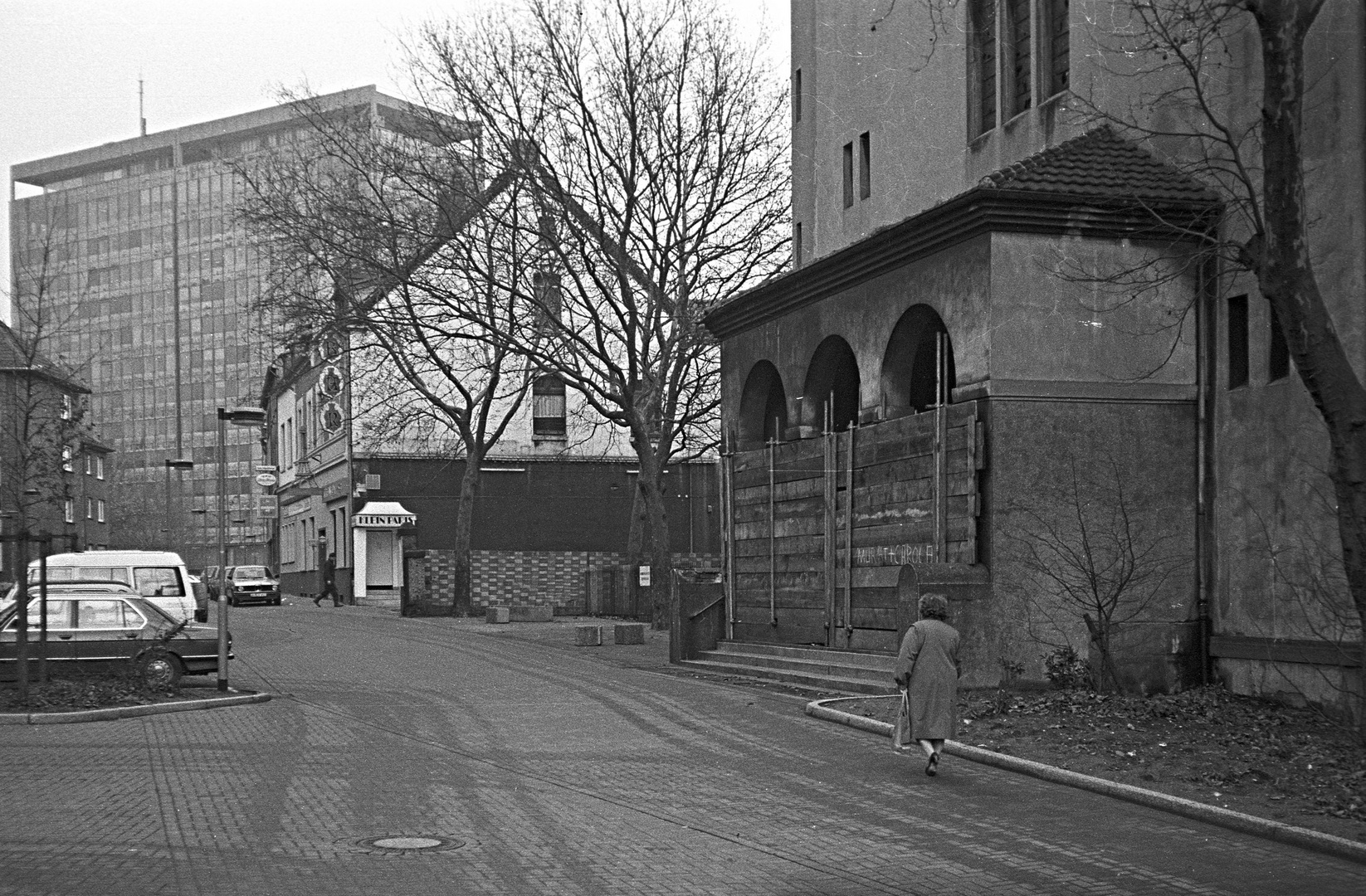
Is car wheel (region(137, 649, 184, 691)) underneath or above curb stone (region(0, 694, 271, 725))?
above

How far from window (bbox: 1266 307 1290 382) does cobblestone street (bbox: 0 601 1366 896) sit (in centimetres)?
655

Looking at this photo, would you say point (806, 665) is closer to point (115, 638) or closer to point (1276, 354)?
point (1276, 354)

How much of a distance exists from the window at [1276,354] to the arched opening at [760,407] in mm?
10288

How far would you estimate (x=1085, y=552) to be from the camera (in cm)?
1906

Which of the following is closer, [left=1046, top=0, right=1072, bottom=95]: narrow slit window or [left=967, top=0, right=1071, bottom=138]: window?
[left=1046, top=0, right=1072, bottom=95]: narrow slit window

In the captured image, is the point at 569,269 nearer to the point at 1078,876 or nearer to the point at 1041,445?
the point at 1041,445

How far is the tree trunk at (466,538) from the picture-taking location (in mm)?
45041

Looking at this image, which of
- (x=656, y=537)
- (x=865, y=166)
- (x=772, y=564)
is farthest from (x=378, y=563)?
(x=772, y=564)

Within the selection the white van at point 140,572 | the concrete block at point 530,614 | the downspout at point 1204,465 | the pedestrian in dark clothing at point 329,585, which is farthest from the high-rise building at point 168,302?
the downspout at point 1204,465

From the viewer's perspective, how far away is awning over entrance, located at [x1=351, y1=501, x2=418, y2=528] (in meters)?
52.8

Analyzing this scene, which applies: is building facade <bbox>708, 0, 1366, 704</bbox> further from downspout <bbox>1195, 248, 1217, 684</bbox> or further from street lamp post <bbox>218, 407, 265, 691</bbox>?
street lamp post <bbox>218, 407, 265, 691</bbox>

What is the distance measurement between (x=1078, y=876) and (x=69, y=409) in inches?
1075

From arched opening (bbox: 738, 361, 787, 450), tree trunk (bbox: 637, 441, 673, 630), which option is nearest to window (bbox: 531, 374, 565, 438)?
tree trunk (bbox: 637, 441, 673, 630)

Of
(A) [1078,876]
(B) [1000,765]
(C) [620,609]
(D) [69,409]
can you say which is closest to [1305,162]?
(B) [1000,765]
